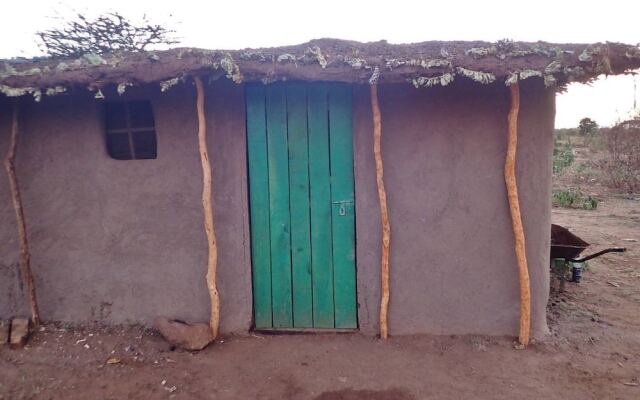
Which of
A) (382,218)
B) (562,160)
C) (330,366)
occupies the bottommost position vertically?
(330,366)

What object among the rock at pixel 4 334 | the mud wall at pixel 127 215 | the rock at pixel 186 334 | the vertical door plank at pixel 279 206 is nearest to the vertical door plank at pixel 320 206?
the vertical door plank at pixel 279 206

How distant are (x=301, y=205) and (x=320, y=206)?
178 millimetres

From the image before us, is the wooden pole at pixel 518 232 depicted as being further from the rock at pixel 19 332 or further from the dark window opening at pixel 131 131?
the rock at pixel 19 332

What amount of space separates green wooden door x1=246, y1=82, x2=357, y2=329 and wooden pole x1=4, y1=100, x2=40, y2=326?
2.13m

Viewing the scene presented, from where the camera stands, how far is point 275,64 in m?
3.65

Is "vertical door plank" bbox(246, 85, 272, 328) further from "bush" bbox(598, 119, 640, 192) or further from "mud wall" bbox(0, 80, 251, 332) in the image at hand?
"bush" bbox(598, 119, 640, 192)

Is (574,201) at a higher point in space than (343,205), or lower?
lower

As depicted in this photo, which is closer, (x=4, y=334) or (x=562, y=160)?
(x=4, y=334)

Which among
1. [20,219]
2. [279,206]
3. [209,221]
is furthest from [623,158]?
[20,219]

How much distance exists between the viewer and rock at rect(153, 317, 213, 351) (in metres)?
4.06

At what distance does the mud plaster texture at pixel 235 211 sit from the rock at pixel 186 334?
7.6 inches

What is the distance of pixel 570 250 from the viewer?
522 cm

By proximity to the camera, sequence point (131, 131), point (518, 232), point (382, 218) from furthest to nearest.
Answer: point (131, 131), point (382, 218), point (518, 232)

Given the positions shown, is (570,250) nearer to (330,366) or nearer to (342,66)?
(330,366)
